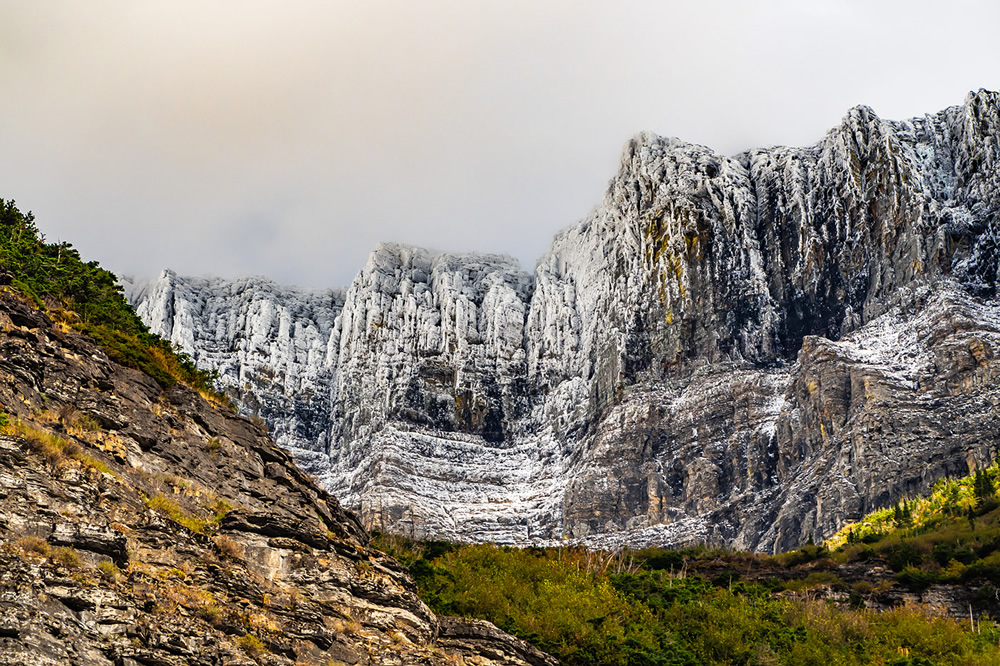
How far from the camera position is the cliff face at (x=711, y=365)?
124m

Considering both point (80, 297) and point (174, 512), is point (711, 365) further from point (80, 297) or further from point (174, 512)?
point (174, 512)

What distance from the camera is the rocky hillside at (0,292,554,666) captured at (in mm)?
25094

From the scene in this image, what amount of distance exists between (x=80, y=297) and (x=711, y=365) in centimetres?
11271

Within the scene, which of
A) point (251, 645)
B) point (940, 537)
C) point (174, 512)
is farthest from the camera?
point (940, 537)

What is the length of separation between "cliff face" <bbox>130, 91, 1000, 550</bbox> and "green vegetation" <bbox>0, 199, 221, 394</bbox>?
76775 millimetres

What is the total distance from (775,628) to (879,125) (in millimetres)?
117852

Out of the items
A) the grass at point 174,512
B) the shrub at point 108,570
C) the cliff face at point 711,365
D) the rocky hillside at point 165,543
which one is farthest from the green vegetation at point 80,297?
the cliff face at point 711,365

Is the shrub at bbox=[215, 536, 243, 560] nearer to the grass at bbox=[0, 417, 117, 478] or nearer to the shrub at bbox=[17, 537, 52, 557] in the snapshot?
the grass at bbox=[0, 417, 117, 478]

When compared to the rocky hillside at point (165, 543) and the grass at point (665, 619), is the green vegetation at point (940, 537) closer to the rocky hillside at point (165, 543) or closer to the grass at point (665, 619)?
→ the grass at point (665, 619)

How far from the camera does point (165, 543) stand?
30.3 meters

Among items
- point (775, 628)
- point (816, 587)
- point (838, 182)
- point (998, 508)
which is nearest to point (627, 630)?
point (775, 628)

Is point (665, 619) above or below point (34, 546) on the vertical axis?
below

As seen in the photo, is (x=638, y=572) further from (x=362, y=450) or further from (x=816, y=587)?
(x=362, y=450)

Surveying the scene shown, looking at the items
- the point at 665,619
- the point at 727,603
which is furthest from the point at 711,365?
the point at 665,619
